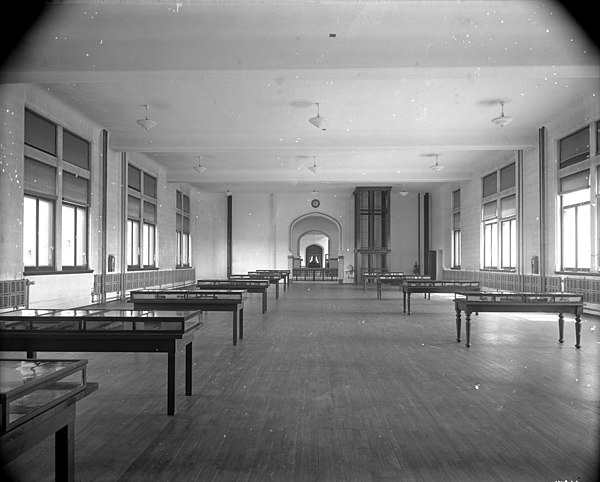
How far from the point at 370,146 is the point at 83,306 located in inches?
316

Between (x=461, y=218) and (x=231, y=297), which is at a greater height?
(x=461, y=218)

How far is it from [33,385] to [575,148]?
1235cm

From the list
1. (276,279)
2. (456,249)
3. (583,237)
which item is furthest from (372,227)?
(583,237)

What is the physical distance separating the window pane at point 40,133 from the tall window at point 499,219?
482 inches

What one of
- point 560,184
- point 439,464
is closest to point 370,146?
point 560,184

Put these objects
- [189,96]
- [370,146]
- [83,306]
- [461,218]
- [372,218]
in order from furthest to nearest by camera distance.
Answer: [372,218] < [461,218] < [370,146] < [83,306] < [189,96]

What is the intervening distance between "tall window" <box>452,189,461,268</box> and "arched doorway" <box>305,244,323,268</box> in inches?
835

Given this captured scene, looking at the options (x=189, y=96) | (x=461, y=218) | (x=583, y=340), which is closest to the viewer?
(x=583, y=340)

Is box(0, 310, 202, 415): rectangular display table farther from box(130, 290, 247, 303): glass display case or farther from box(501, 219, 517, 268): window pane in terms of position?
box(501, 219, 517, 268): window pane

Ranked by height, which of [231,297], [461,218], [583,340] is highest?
[461,218]

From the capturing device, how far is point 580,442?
3.52m

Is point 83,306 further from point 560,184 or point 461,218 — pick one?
point 461,218

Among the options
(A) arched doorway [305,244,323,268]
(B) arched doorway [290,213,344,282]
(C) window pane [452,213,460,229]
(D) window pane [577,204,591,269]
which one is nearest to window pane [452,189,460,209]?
(C) window pane [452,213,460,229]

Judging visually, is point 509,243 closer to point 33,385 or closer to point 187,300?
point 187,300
